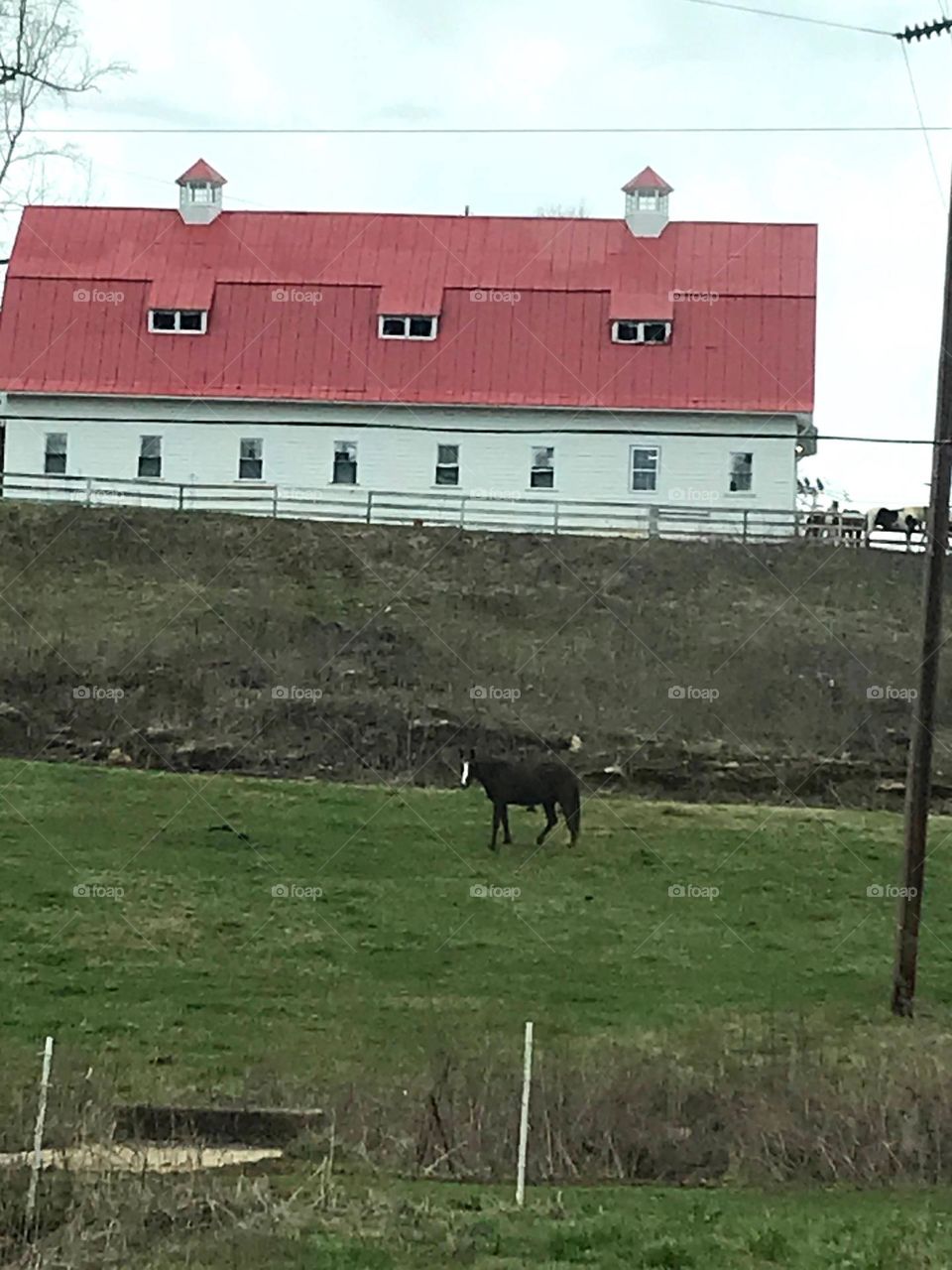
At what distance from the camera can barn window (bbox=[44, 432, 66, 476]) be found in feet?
162

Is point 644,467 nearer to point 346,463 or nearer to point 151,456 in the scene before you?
point 346,463

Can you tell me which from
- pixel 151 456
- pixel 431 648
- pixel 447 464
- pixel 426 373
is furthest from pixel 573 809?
pixel 151 456

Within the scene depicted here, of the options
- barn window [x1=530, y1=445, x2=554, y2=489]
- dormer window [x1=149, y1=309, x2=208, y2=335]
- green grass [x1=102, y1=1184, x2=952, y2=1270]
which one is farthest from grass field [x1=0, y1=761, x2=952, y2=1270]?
dormer window [x1=149, y1=309, x2=208, y2=335]

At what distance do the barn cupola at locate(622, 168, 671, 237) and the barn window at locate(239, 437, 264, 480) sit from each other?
35.4 ft

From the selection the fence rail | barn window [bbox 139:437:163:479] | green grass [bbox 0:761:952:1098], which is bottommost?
green grass [bbox 0:761:952:1098]

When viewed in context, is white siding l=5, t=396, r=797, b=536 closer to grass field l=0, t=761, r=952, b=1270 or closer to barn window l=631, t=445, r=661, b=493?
barn window l=631, t=445, r=661, b=493

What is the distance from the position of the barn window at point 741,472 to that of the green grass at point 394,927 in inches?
712

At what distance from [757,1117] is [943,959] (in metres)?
10.0

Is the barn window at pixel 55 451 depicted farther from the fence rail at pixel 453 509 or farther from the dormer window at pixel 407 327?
the dormer window at pixel 407 327

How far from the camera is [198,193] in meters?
53.0

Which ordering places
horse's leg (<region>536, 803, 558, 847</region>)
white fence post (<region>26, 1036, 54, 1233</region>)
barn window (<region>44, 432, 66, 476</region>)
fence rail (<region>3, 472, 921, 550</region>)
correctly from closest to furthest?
white fence post (<region>26, 1036, 54, 1233</region>) < horse's leg (<region>536, 803, 558, 847</region>) < fence rail (<region>3, 472, 921, 550</region>) < barn window (<region>44, 432, 66, 476</region>)

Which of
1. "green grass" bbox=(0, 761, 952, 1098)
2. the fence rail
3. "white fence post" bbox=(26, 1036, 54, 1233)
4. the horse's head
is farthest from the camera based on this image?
the fence rail

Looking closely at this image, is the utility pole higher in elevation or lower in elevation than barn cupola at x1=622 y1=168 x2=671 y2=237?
lower

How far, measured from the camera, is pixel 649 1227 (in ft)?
41.0
